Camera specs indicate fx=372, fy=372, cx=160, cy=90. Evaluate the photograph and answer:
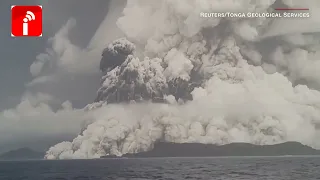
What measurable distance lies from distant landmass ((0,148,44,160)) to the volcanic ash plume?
0.38 m

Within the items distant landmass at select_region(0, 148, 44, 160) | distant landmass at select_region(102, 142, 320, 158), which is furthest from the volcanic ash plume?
distant landmass at select_region(0, 148, 44, 160)

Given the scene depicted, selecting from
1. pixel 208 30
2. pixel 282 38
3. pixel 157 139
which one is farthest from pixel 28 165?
pixel 282 38

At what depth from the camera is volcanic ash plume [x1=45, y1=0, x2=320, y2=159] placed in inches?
401

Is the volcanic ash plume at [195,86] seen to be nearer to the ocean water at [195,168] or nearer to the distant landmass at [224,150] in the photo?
the distant landmass at [224,150]

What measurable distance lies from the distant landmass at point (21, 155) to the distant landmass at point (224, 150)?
84.2 inches

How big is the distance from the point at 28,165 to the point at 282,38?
873cm

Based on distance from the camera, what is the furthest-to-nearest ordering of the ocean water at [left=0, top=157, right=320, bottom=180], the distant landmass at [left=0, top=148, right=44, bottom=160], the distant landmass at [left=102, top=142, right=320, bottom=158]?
the distant landmass at [left=0, top=148, right=44, bottom=160] → the distant landmass at [left=102, top=142, right=320, bottom=158] → the ocean water at [left=0, top=157, right=320, bottom=180]

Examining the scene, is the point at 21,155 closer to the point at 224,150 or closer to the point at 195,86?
the point at 195,86

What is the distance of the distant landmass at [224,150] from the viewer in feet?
34.0

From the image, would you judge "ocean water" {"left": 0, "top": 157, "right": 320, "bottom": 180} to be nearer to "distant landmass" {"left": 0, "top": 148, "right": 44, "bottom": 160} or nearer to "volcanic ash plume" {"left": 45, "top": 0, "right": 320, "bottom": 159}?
"distant landmass" {"left": 0, "top": 148, "right": 44, "bottom": 160}

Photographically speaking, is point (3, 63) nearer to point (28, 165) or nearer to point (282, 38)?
point (28, 165)

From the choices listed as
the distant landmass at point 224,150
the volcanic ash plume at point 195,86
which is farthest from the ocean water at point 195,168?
the volcanic ash plume at point 195,86

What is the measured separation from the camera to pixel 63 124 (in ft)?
33.7

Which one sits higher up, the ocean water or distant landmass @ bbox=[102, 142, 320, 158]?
distant landmass @ bbox=[102, 142, 320, 158]
